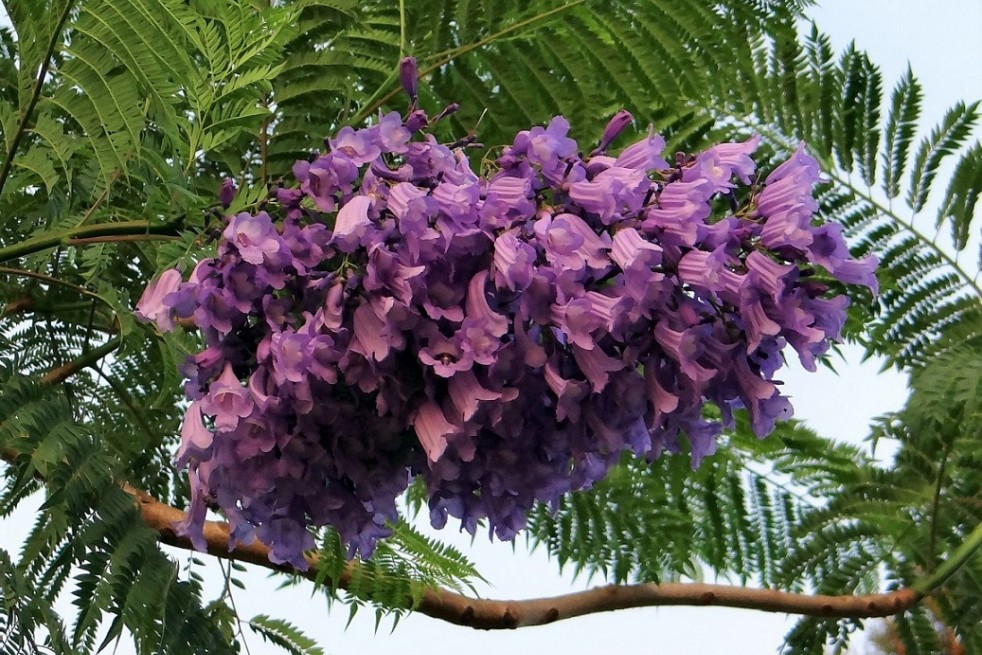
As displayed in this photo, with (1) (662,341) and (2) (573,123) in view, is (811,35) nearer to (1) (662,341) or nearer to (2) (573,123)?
(2) (573,123)

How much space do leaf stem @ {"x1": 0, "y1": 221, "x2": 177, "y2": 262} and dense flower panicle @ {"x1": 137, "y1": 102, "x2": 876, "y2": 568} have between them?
0.17 meters

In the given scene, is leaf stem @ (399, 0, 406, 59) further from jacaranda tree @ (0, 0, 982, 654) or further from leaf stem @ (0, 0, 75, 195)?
leaf stem @ (0, 0, 75, 195)

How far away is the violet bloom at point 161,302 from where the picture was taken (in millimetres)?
467

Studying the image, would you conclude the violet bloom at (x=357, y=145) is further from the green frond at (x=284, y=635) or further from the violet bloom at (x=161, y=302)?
the green frond at (x=284, y=635)

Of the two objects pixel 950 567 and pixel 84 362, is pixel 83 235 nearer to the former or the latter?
pixel 84 362

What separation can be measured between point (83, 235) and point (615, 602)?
2.34 ft

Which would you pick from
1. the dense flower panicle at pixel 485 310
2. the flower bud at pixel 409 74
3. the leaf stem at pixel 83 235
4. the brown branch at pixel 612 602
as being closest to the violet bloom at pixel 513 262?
the dense flower panicle at pixel 485 310

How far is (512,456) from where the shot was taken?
47 cm

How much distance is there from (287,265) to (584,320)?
14cm

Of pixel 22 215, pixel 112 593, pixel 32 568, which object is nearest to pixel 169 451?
Answer: pixel 32 568

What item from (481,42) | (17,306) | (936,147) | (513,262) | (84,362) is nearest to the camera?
(513,262)

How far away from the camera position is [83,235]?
2.23ft

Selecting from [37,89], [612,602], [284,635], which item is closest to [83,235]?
[37,89]

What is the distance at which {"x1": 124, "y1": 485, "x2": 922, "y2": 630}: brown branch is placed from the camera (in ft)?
3.31
